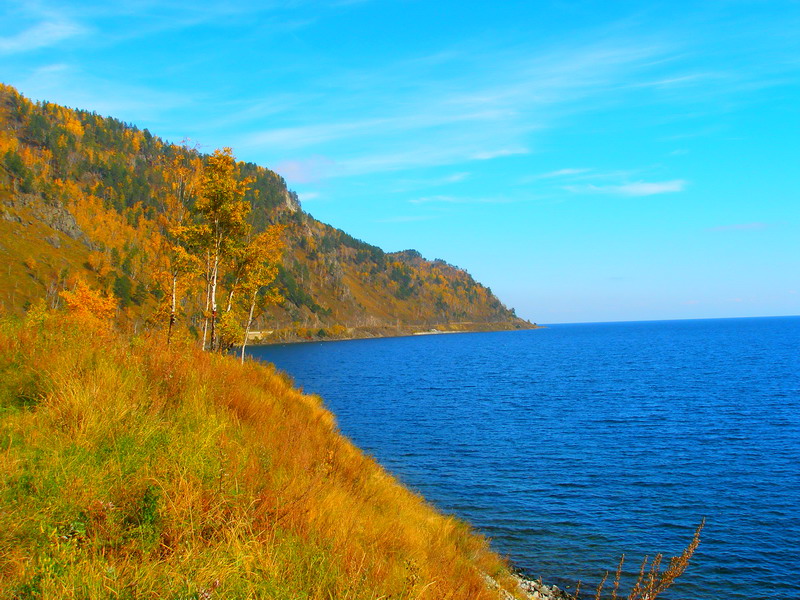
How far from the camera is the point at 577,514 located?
63.8ft

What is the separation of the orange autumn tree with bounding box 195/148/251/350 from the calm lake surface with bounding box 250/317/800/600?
40.5 feet

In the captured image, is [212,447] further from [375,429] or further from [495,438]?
[375,429]

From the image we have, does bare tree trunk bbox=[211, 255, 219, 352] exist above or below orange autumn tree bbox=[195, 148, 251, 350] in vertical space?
below

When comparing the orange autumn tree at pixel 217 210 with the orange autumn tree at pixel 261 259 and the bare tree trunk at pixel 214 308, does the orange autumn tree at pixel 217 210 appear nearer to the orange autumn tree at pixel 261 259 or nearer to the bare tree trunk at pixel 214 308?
the bare tree trunk at pixel 214 308

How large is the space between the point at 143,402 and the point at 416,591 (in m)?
4.55

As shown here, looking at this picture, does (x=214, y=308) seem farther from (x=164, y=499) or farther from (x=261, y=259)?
(x=164, y=499)

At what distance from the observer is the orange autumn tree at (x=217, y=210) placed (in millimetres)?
22469

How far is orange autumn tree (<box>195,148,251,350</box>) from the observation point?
2247cm

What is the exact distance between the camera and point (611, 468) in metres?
25.0

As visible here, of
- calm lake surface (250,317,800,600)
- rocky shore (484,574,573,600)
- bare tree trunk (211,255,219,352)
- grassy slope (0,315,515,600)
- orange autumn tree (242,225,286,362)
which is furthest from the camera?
orange autumn tree (242,225,286,362)

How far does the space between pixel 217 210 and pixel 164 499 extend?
63.6 ft

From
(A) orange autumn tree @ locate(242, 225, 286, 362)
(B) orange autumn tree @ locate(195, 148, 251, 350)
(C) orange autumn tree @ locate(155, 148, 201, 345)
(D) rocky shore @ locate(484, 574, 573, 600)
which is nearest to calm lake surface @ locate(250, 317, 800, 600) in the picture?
(D) rocky shore @ locate(484, 574, 573, 600)

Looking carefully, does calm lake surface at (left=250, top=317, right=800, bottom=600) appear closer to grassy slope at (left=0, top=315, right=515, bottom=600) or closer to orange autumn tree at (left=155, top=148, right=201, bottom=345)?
grassy slope at (left=0, top=315, right=515, bottom=600)

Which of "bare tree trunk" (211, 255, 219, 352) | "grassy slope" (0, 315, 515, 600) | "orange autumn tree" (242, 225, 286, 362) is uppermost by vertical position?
"orange autumn tree" (242, 225, 286, 362)
